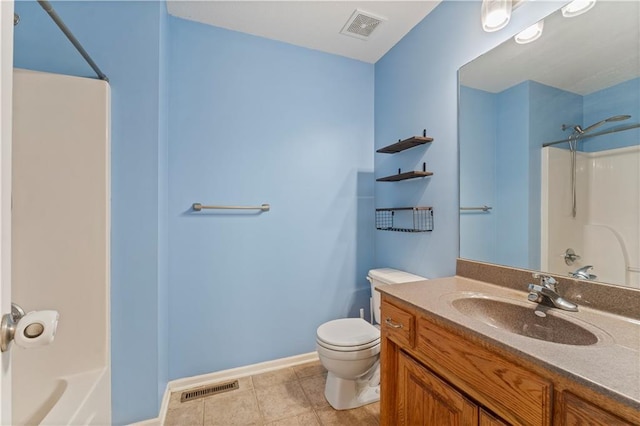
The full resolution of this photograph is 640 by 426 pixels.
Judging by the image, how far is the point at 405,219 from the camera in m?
1.93

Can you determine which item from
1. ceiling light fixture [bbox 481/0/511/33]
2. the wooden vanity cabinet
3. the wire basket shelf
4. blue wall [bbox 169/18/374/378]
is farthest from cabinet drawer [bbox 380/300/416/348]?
ceiling light fixture [bbox 481/0/511/33]

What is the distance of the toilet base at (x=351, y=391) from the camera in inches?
60.9

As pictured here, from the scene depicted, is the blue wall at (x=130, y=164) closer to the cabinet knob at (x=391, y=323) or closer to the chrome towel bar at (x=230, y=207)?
the chrome towel bar at (x=230, y=207)

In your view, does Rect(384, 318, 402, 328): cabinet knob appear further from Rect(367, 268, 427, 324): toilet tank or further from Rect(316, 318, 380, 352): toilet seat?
Rect(367, 268, 427, 324): toilet tank

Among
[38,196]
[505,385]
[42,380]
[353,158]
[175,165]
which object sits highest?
[353,158]

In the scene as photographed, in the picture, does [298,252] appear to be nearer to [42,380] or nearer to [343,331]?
[343,331]

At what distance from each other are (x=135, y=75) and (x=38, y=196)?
29.6 inches

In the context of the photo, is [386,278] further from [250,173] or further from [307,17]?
[307,17]

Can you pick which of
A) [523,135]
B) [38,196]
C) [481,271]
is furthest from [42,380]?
[523,135]

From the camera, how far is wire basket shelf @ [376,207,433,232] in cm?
173

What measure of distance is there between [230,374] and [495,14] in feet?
8.52

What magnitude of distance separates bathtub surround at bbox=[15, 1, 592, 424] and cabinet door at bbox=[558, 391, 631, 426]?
102 centimetres

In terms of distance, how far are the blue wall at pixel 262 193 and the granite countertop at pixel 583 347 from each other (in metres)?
1.05

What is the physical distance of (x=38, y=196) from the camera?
1235 millimetres
